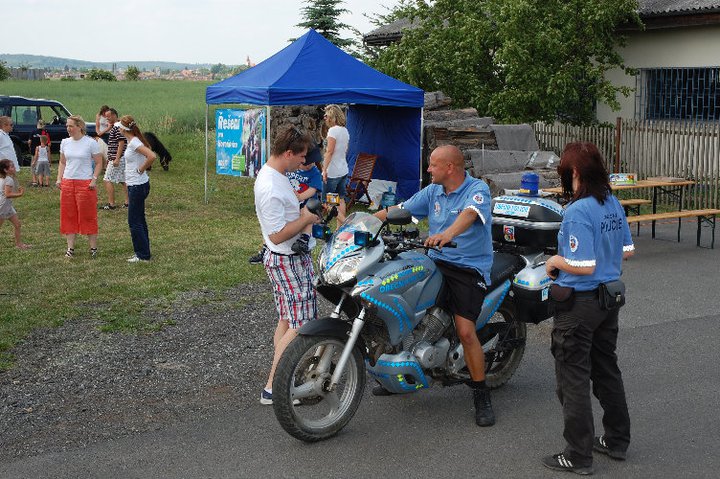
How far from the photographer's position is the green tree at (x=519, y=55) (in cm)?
1872

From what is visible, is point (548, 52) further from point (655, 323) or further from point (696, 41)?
point (655, 323)

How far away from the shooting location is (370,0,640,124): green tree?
61.4 ft

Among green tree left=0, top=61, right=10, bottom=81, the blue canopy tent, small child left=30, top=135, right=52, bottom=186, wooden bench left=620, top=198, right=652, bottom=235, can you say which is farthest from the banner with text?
green tree left=0, top=61, right=10, bottom=81

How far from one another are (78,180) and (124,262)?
46.5 inches

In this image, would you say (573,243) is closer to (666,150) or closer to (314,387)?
(314,387)

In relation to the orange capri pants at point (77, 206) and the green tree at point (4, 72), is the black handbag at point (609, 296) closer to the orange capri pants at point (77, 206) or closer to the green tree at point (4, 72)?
the orange capri pants at point (77, 206)

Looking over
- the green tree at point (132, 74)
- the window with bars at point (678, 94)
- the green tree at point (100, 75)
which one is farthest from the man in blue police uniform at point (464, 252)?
the green tree at point (132, 74)

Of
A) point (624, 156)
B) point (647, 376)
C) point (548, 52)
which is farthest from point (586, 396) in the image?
point (548, 52)

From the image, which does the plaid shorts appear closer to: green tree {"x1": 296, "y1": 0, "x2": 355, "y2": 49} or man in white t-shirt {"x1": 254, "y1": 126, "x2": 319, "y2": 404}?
man in white t-shirt {"x1": 254, "y1": 126, "x2": 319, "y2": 404}

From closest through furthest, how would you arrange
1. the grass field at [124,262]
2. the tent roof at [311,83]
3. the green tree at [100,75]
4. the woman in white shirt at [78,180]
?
the grass field at [124,262]
the woman in white shirt at [78,180]
the tent roof at [311,83]
the green tree at [100,75]

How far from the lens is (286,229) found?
5.86m

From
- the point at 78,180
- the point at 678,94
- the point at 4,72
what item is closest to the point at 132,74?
the point at 4,72

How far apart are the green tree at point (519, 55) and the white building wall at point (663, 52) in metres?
0.33

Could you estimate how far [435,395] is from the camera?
6336mm
